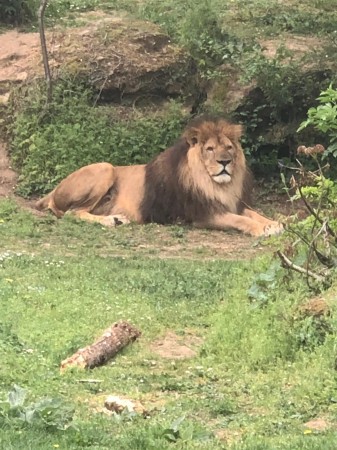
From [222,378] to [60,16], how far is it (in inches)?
456

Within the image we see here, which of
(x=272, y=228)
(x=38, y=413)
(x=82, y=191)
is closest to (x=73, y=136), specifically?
(x=82, y=191)

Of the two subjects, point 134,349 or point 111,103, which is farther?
point 111,103

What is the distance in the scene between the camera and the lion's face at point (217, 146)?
39.8 ft

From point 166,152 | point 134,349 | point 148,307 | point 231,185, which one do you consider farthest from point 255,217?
point 134,349

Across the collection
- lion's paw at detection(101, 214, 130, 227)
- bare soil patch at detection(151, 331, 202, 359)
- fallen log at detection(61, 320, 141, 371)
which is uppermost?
fallen log at detection(61, 320, 141, 371)

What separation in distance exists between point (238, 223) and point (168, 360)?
5330mm

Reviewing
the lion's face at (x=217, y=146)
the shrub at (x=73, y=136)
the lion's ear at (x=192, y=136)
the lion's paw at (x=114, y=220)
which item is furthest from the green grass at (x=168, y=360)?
the shrub at (x=73, y=136)

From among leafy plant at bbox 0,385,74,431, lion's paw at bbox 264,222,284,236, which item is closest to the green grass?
leafy plant at bbox 0,385,74,431

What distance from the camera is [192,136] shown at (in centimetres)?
1220

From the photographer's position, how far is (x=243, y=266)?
9070mm

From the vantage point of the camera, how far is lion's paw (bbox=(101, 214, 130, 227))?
1207 centimetres

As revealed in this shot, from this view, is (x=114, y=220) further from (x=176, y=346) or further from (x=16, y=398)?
(x=16, y=398)

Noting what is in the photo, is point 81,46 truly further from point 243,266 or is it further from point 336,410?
point 336,410

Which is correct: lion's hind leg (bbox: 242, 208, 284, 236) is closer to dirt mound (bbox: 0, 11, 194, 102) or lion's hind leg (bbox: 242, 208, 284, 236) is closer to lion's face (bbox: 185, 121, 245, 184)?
lion's face (bbox: 185, 121, 245, 184)
